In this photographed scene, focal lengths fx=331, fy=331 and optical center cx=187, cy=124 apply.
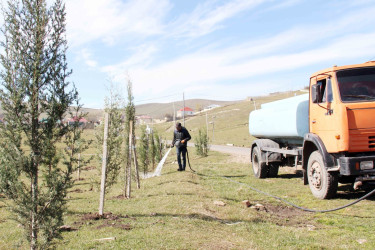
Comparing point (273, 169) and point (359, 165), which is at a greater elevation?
point (359, 165)

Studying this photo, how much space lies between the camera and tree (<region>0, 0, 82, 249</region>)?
4.19 meters

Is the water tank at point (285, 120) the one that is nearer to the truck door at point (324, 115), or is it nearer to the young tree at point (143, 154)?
the truck door at point (324, 115)

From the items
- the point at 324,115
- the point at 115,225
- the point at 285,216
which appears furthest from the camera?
the point at 324,115

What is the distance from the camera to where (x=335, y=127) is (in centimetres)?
744

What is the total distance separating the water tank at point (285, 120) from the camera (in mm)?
9562

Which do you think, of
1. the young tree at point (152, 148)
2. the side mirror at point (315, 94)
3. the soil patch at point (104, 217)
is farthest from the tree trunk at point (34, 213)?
the young tree at point (152, 148)

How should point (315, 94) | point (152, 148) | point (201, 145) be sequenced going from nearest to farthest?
point (315, 94), point (152, 148), point (201, 145)

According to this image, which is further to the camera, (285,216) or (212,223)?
(285,216)

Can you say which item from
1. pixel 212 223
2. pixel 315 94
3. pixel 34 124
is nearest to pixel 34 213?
pixel 34 124

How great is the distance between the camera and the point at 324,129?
799 centimetres

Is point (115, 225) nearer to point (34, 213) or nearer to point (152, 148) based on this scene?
point (34, 213)

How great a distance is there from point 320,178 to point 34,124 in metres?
6.90

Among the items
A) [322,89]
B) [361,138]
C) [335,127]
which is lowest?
[361,138]

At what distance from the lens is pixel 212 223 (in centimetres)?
634
